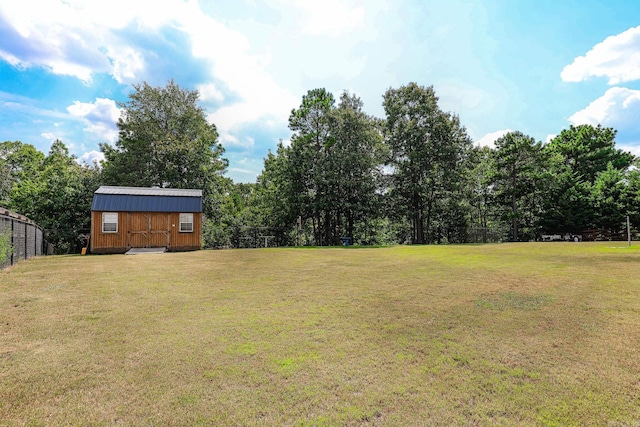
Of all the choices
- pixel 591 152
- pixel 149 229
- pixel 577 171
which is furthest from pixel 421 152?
pixel 149 229

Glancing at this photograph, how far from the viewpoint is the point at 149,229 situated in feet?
62.8

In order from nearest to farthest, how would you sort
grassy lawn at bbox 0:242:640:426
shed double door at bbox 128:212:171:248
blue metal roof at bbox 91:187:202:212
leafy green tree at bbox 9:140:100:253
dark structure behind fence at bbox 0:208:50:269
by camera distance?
grassy lawn at bbox 0:242:640:426 < dark structure behind fence at bbox 0:208:50:269 < blue metal roof at bbox 91:187:202:212 < shed double door at bbox 128:212:171:248 < leafy green tree at bbox 9:140:100:253

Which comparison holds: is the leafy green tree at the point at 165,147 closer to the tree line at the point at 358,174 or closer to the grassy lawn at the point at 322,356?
the tree line at the point at 358,174

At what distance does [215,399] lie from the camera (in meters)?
2.76

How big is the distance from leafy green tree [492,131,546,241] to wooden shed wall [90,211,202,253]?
29.8 metres

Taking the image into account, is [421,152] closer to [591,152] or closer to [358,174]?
[358,174]

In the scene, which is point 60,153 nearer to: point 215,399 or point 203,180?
point 203,180

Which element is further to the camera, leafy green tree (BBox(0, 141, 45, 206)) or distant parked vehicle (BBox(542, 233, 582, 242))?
leafy green tree (BBox(0, 141, 45, 206))

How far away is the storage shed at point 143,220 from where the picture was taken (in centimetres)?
1845

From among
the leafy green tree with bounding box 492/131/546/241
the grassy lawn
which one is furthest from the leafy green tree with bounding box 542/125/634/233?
the grassy lawn

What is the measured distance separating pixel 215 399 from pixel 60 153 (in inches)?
2059

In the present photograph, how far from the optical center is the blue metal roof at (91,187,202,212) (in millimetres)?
18578

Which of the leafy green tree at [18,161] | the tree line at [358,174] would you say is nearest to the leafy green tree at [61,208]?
the tree line at [358,174]

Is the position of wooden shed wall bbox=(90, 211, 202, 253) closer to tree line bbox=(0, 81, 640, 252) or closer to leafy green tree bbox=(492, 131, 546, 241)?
tree line bbox=(0, 81, 640, 252)
